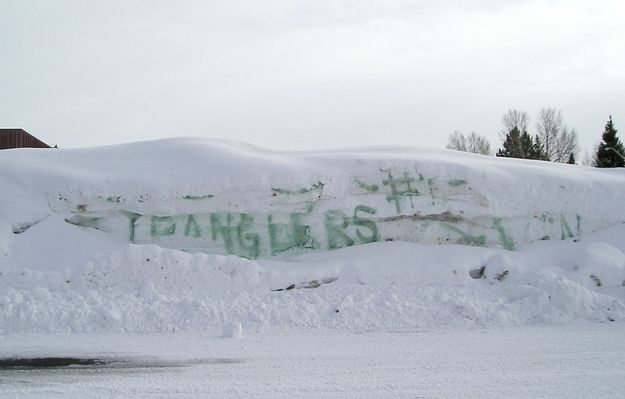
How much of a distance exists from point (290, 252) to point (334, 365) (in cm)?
485

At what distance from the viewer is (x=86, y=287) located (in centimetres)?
928

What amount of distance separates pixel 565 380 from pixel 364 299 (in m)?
3.86

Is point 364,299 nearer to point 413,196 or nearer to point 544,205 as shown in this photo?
point 413,196

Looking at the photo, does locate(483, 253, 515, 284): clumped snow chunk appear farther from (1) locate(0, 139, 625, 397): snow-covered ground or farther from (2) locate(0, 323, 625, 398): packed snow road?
(2) locate(0, 323, 625, 398): packed snow road

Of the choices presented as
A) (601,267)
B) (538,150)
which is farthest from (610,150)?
(601,267)

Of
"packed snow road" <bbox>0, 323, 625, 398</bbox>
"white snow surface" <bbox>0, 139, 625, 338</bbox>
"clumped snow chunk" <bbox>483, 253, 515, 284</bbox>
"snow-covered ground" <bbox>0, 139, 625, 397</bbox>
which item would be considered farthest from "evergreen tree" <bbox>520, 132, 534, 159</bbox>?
"packed snow road" <bbox>0, 323, 625, 398</bbox>

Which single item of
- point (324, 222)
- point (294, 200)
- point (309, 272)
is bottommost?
point (309, 272)

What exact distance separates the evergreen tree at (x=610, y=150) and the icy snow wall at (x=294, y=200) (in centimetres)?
3396

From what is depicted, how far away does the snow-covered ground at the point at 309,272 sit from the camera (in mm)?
5844

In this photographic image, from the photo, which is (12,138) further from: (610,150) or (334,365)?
(610,150)

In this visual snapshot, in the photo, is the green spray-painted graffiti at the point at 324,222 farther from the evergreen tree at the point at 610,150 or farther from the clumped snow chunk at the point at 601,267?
the evergreen tree at the point at 610,150

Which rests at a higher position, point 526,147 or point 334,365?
point 526,147

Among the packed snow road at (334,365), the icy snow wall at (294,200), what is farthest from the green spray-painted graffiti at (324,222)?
the packed snow road at (334,365)

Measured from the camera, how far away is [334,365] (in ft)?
19.9
